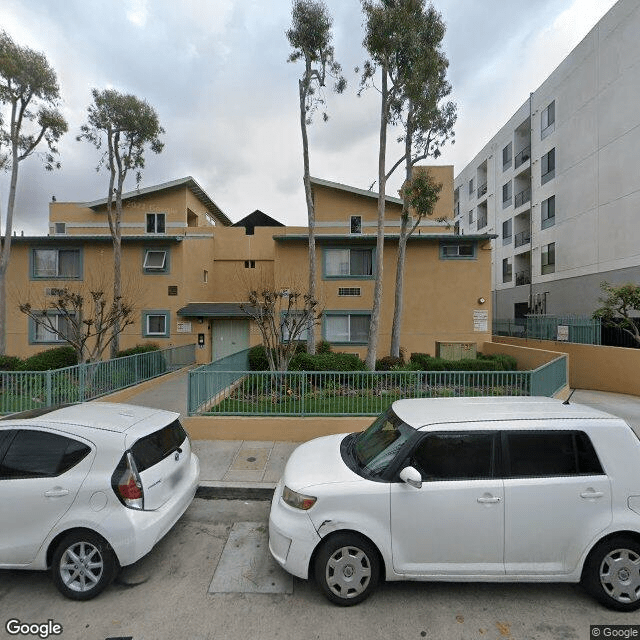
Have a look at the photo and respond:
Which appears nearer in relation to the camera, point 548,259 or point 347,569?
point 347,569

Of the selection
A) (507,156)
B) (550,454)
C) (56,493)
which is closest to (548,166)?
(507,156)

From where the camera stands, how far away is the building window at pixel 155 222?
17.2 meters

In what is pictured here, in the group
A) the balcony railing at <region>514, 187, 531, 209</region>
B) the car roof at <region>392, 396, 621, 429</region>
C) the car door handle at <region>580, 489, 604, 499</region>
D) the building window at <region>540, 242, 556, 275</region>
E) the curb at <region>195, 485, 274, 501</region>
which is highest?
the balcony railing at <region>514, 187, 531, 209</region>

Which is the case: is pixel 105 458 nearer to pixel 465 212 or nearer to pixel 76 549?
pixel 76 549

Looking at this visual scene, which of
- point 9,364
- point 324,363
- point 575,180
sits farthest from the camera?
point 575,180

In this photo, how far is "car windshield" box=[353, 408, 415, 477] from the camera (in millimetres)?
3143

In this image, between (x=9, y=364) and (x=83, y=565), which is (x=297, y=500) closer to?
(x=83, y=565)

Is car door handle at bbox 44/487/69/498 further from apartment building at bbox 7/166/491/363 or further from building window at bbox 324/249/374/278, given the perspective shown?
building window at bbox 324/249/374/278

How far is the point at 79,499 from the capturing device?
300 cm

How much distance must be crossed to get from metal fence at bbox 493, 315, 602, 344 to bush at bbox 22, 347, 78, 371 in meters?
18.1

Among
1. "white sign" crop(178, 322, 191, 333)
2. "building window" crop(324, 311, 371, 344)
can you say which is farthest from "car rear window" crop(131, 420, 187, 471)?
"white sign" crop(178, 322, 191, 333)

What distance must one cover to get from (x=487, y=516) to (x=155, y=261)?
15.6m

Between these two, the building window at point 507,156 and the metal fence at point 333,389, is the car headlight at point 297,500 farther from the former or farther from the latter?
the building window at point 507,156

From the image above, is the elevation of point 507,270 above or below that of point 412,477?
above
